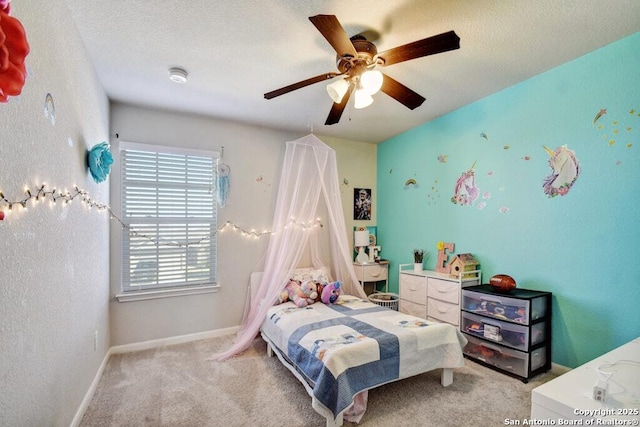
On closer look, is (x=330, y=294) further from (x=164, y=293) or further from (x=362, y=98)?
(x=362, y=98)

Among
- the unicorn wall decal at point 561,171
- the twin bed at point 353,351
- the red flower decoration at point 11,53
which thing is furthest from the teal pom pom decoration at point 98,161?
the unicorn wall decal at point 561,171

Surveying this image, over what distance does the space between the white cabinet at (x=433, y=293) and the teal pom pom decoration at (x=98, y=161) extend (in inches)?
125

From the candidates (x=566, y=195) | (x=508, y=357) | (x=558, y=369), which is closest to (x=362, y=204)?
(x=566, y=195)

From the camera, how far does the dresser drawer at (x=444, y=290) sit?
9.71ft

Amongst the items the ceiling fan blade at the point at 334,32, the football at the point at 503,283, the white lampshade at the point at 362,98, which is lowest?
the football at the point at 503,283

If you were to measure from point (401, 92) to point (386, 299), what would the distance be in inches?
109

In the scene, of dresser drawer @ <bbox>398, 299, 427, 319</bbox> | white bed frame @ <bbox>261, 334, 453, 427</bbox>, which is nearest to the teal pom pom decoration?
white bed frame @ <bbox>261, 334, 453, 427</bbox>

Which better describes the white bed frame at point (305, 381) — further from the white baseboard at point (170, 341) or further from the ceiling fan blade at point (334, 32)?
the ceiling fan blade at point (334, 32)

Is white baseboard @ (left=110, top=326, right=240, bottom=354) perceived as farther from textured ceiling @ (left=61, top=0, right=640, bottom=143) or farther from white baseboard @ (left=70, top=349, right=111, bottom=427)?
textured ceiling @ (left=61, top=0, right=640, bottom=143)

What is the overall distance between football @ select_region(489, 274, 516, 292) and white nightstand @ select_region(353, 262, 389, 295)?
160cm

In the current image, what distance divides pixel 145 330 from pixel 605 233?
4.31m

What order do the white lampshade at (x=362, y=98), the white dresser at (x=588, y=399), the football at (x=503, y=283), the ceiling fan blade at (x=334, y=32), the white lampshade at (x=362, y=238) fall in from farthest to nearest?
the white lampshade at (x=362, y=238), the football at (x=503, y=283), the white lampshade at (x=362, y=98), the ceiling fan blade at (x=334, y=32), the white dresser at (x=588, y=399)

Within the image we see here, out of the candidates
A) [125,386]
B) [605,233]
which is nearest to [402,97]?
[605,233]

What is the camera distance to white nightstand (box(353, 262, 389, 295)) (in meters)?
4.00
